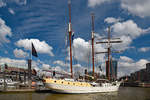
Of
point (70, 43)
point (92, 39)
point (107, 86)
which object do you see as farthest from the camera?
point (92, 39)

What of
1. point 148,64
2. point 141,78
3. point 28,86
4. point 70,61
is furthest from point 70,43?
point 148,64

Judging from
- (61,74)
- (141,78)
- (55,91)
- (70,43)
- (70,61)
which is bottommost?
(141,78)

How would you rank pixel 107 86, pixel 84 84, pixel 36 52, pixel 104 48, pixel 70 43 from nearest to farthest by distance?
pixel 36 52 → pixel 84 84 → pixel 70 43 → pixel 107 86 → pixel 104 48

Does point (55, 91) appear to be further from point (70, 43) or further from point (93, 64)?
point (93, 64)

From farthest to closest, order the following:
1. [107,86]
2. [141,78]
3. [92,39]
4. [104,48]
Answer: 1. [141,78]
2. [104,48]
3. [92,39]
4. [107,86]

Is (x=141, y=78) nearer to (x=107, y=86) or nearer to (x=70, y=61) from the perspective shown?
(x=107, y=86)

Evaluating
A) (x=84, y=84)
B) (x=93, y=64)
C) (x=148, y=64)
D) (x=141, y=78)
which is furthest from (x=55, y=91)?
(x=148, y=64)

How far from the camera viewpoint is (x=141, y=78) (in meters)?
157

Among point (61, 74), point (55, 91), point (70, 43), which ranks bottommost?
point (55, 91)

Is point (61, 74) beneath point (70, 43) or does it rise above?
beneath

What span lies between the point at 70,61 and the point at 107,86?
17.9m

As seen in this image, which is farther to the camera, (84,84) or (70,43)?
(70,43)

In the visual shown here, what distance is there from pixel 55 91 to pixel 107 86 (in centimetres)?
2075

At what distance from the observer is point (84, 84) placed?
41.7 meters
